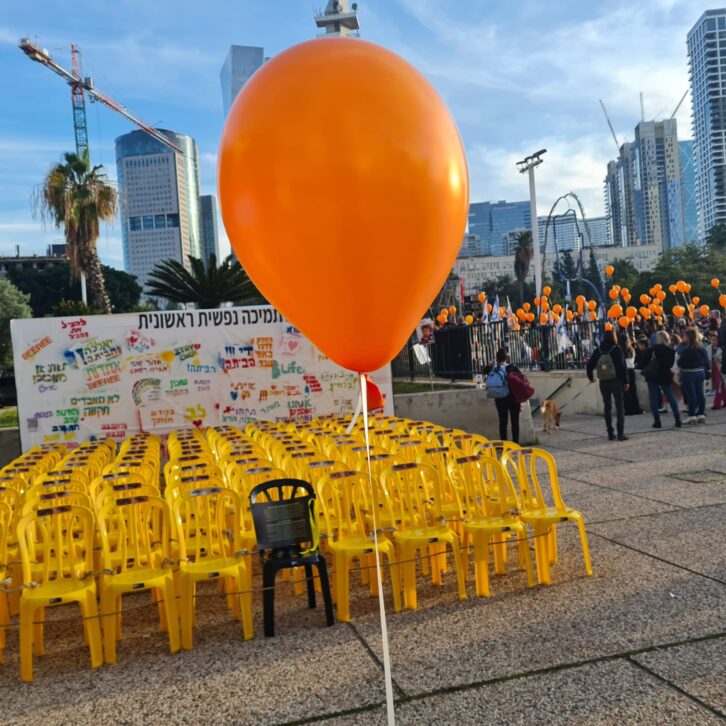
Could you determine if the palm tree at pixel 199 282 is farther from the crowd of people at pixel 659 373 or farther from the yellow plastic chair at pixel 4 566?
the yellow plastic chair at pixel 4 566

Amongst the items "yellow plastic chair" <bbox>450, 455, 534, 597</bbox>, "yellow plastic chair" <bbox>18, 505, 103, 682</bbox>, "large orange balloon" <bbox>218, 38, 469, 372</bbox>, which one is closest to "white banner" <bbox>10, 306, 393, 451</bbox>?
"yellow plastic chair" <bbox>450, 455, 534, 597</bbox>

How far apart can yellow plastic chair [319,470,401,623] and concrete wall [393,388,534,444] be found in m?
6.99

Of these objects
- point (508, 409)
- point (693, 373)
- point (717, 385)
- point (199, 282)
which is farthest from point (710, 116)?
point (508, 409)

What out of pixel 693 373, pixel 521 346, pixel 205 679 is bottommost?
pixel 205 679

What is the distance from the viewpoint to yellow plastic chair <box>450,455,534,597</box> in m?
5.45

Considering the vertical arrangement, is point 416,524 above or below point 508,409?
below

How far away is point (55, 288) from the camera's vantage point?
69.8 metres

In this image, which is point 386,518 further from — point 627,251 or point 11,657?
point 627,251

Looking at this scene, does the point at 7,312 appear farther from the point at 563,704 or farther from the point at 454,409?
the point at 563,704

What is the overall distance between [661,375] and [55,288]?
66809 millimetres

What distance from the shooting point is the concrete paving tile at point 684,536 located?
18.7ft

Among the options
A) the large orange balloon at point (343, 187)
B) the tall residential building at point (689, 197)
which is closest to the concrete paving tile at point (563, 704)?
the large orange balloon at point (343, 187)

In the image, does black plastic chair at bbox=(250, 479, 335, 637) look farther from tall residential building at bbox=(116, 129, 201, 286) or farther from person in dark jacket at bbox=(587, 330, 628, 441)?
tall residential building at bbox=(116, 129, 201, 286)

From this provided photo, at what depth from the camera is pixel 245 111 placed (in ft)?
10.6
